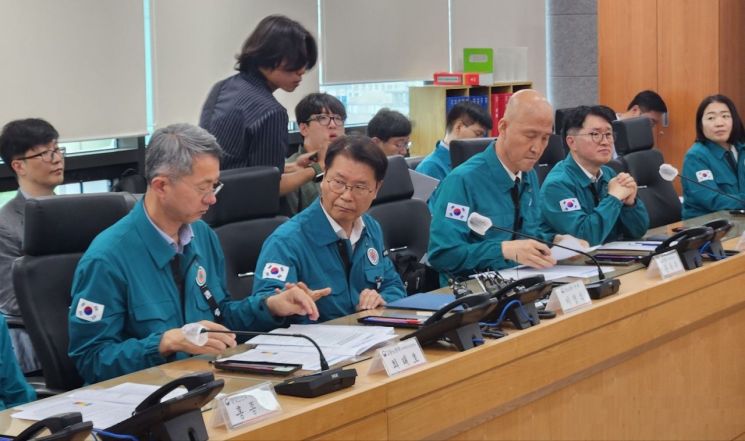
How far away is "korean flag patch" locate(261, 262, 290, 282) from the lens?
2699 millimetres

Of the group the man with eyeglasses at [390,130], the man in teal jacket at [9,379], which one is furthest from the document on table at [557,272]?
the man with eyeglasses at [390,130]

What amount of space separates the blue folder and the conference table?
0.59ft

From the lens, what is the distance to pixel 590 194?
12.7ft

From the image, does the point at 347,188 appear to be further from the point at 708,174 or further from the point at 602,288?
the point at 708,174

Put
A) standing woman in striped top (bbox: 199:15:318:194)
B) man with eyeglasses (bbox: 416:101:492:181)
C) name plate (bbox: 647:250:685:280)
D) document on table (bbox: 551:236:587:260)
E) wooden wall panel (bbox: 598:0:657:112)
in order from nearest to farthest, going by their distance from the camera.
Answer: name plate (bbox: 647:250:685:280) → document on table (bbox: 551:236:587:260) → standing woman in striped top (bbox: 199:15:318:194) → man with eyeglasses (bbox: 416:101:492:181) → wooden wall panel (bbox: 598:0:657:112)

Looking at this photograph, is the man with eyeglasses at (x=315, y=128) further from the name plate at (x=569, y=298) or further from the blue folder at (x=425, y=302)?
the name plate at (x=569, y=298)

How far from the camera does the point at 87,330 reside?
2.36 metres

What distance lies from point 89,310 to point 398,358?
2.51 feet

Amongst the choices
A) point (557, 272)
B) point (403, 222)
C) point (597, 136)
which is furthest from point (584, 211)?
point (557, 272)

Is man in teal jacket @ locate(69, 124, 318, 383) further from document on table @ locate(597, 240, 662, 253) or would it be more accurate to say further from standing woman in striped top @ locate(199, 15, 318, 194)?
document on table @ locate(597, 240, 662, 253)

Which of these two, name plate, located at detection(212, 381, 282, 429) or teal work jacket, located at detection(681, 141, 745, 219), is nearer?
name plate, located at detection(212, 381, 282, 429)

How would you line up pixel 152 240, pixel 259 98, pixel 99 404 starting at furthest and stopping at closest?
1. pixel 259 98
2. pixel 152 240
3. pixel 99 404

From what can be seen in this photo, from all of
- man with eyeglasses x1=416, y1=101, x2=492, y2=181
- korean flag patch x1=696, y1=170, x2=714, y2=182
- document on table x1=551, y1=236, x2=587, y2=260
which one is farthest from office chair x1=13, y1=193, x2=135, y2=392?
korean flag patch x1=696, y1=170, x2=714, y2=182

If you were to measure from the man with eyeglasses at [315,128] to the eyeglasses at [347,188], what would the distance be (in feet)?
4.09
